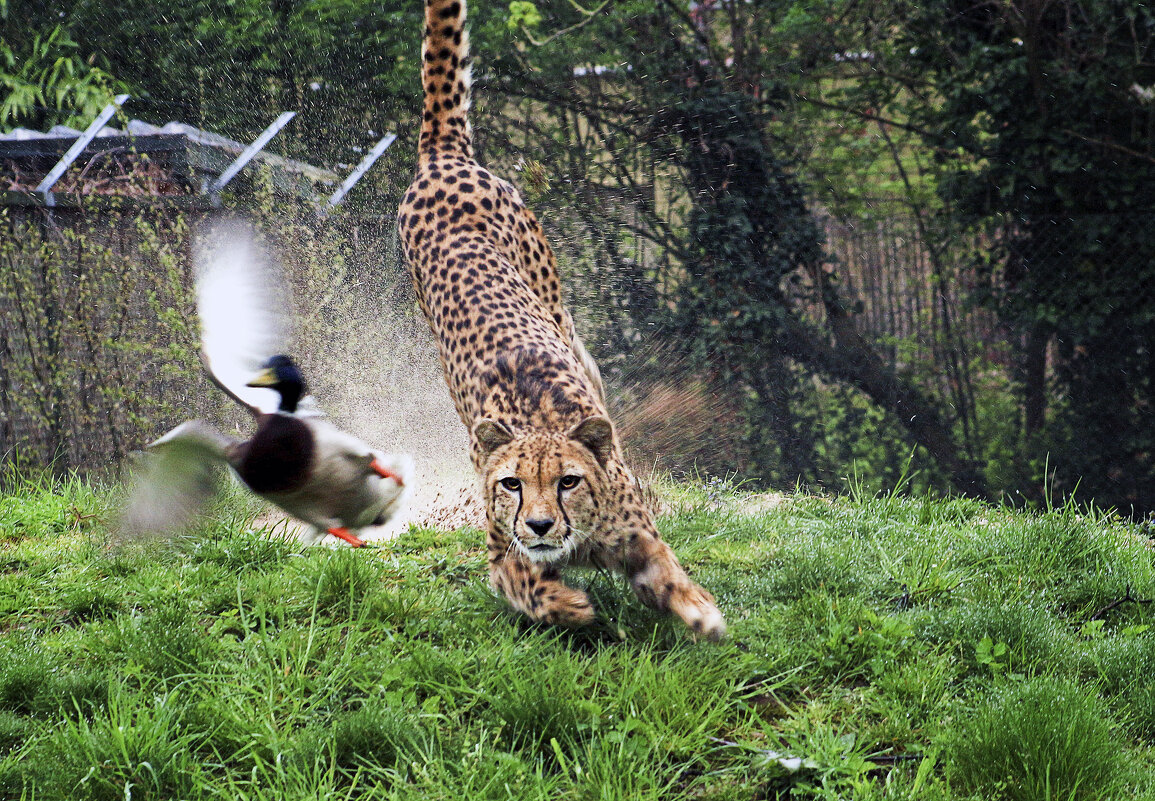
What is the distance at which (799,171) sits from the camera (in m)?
6.93

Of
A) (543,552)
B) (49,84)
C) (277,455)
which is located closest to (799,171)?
(543,552)

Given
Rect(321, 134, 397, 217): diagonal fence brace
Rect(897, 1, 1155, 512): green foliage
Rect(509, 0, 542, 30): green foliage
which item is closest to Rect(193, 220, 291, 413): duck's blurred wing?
Rect(321, 134, 397, 217): diagonal fence brace

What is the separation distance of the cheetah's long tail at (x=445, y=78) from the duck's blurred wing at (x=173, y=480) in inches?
80.8

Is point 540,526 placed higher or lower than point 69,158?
lower

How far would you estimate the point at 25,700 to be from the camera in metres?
2.57

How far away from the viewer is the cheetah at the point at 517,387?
8.89ft

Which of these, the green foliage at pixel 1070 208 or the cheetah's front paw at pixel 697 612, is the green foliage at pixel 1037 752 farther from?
the green foliage at pixel 1070 208

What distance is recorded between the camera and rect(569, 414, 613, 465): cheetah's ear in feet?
9.14

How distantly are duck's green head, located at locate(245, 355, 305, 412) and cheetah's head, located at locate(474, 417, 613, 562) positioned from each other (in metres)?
0.53

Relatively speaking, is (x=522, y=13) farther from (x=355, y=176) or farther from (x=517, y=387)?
(x=517, y=387)

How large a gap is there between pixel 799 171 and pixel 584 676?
16.9 ft

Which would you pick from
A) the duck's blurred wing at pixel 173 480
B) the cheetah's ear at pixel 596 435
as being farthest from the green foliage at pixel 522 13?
the duck's blurred wing at pixel 173 480

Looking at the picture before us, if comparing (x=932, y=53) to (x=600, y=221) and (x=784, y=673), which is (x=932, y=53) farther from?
(x=784, y=673)

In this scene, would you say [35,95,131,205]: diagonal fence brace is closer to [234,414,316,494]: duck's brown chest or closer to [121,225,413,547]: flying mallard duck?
[121,225,413,547]: flying mallard duck
